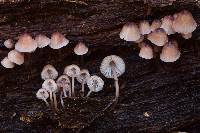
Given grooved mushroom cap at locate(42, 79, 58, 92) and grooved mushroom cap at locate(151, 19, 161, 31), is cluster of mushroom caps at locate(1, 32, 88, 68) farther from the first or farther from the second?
grooved mushroom cap at locate(151, 19, 161, 31)

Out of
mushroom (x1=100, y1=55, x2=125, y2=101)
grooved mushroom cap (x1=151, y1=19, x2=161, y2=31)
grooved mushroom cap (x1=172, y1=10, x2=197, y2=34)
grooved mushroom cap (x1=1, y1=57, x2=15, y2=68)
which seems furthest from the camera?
mushroom (x1=100, y1=55, x2=125, y2=101)

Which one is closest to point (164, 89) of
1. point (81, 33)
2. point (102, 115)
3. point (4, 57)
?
point (102, 115)

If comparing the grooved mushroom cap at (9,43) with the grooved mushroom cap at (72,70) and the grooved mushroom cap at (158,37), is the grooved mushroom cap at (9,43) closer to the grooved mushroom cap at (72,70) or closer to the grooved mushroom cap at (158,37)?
the grooved mushroom cap at (72,70)

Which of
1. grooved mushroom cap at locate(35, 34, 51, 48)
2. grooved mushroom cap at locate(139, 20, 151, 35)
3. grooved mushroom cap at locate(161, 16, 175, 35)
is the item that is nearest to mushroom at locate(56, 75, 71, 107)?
grooved mushroom cap at locate(35, 34, 51, 48)

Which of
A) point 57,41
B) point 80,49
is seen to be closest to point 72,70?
point 80,49

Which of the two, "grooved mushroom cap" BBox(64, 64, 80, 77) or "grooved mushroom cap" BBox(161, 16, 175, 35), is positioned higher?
"grooved mushroom cap" BBox(161, 16, 175, 35)

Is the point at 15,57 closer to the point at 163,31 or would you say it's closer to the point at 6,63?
the point at 6,63

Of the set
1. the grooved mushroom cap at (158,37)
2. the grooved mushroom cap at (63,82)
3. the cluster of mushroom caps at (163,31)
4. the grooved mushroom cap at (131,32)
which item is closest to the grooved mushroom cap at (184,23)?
the cluster of mushroom caps at (163,31)
